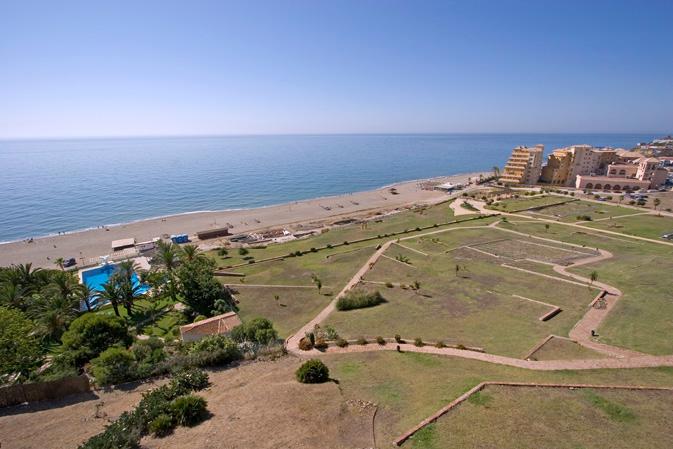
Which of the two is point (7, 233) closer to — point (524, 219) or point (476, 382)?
point (476, 382)

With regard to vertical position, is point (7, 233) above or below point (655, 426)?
below

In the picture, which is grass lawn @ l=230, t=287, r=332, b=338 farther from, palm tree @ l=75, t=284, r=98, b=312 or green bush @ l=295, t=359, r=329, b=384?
palm tree @ l=75, t=284, r=98, b=312

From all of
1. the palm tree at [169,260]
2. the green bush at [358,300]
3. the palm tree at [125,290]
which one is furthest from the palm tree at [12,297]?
the green bush at [358,300]

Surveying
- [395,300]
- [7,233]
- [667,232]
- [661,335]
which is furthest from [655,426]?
[7,233]

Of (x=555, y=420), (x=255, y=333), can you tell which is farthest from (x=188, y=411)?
(x=555, y=420)

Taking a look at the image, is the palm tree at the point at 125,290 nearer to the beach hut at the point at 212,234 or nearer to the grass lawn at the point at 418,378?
the grass lawn at the point at 418,378
